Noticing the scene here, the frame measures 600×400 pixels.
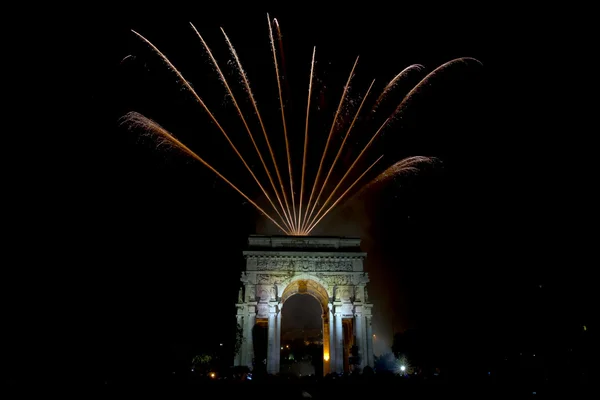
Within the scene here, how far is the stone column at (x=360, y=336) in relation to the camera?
1570 inches

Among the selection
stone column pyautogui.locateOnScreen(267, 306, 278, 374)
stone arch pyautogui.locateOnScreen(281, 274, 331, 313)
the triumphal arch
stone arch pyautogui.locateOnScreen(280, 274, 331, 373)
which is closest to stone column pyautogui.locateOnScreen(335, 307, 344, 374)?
the triumphal arch

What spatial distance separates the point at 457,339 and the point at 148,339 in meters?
29.9

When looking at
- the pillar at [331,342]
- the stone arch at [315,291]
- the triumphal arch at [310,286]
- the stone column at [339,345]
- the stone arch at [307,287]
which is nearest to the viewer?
the stone column at [339,345]

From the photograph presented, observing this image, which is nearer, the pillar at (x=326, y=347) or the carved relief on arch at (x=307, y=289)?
the pillar at (x=326, y=347)

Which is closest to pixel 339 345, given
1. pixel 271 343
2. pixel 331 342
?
pixel 331 342

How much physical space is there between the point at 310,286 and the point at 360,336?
8056mm

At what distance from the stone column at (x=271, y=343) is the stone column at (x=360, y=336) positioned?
319 inches

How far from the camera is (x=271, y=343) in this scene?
133ft

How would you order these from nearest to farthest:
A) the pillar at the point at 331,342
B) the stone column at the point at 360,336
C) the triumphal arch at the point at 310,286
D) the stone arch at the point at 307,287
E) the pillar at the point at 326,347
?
1. the stone column at the point at 360,336
2. the pillar at the point at 331,342
3. the triumphal arch at the point at 310,286
4. the pillar at the point at 326,347
5. the stone arch at the point at 307,287

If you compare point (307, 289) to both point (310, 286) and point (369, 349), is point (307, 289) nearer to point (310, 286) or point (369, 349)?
point (310, 286)

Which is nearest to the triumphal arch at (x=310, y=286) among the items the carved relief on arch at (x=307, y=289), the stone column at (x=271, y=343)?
the stone column at (x=271, y=343)

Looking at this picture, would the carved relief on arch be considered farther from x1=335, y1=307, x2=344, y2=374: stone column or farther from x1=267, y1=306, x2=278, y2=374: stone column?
x1=335, y1=307, x2=344, y2=374: stone column

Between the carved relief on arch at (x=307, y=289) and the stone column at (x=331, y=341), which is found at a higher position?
the carved relief on arch at (x=307, y=289)

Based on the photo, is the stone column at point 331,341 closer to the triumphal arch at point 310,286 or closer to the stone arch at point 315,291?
the triumphal arch at point 310,286
